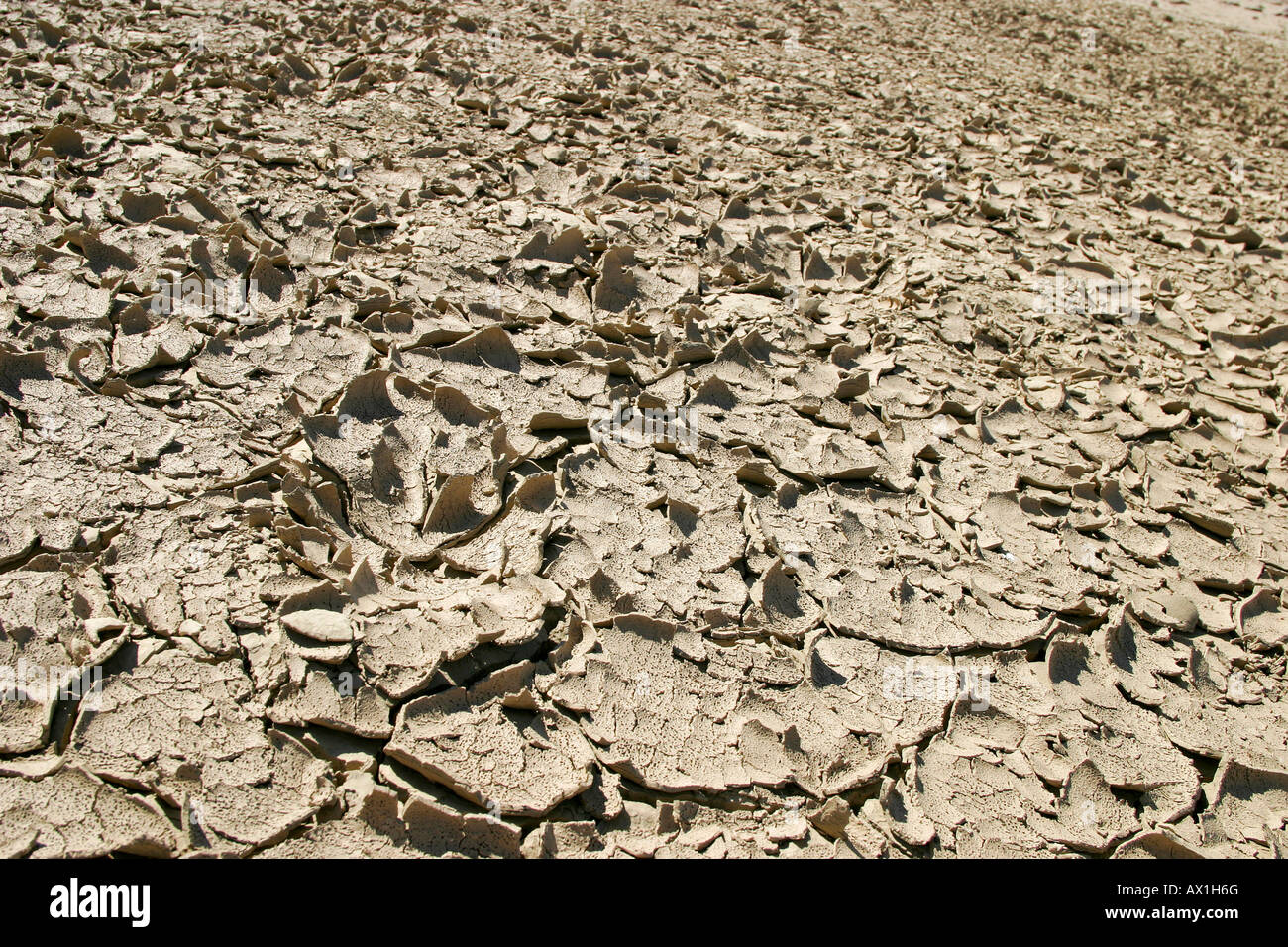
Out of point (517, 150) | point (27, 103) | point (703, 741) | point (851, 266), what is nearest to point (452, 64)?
point (517, 150)

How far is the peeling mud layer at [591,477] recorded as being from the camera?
1486mm

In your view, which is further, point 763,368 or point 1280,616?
point 763,368

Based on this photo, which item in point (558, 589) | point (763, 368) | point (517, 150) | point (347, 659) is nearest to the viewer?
point (347, 659)

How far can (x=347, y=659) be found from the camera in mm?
1563

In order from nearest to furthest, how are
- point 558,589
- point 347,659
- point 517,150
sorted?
1. point 347,659
2. point 558,589
3. point 517,150

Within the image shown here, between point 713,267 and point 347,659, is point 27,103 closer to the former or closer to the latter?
point 713,267

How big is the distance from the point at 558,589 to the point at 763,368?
41.9 inches

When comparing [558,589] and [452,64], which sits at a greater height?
[452,64]

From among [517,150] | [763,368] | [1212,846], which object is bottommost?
[1212,846]

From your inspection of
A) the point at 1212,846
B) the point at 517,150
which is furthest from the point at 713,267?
the point at 1212,846
